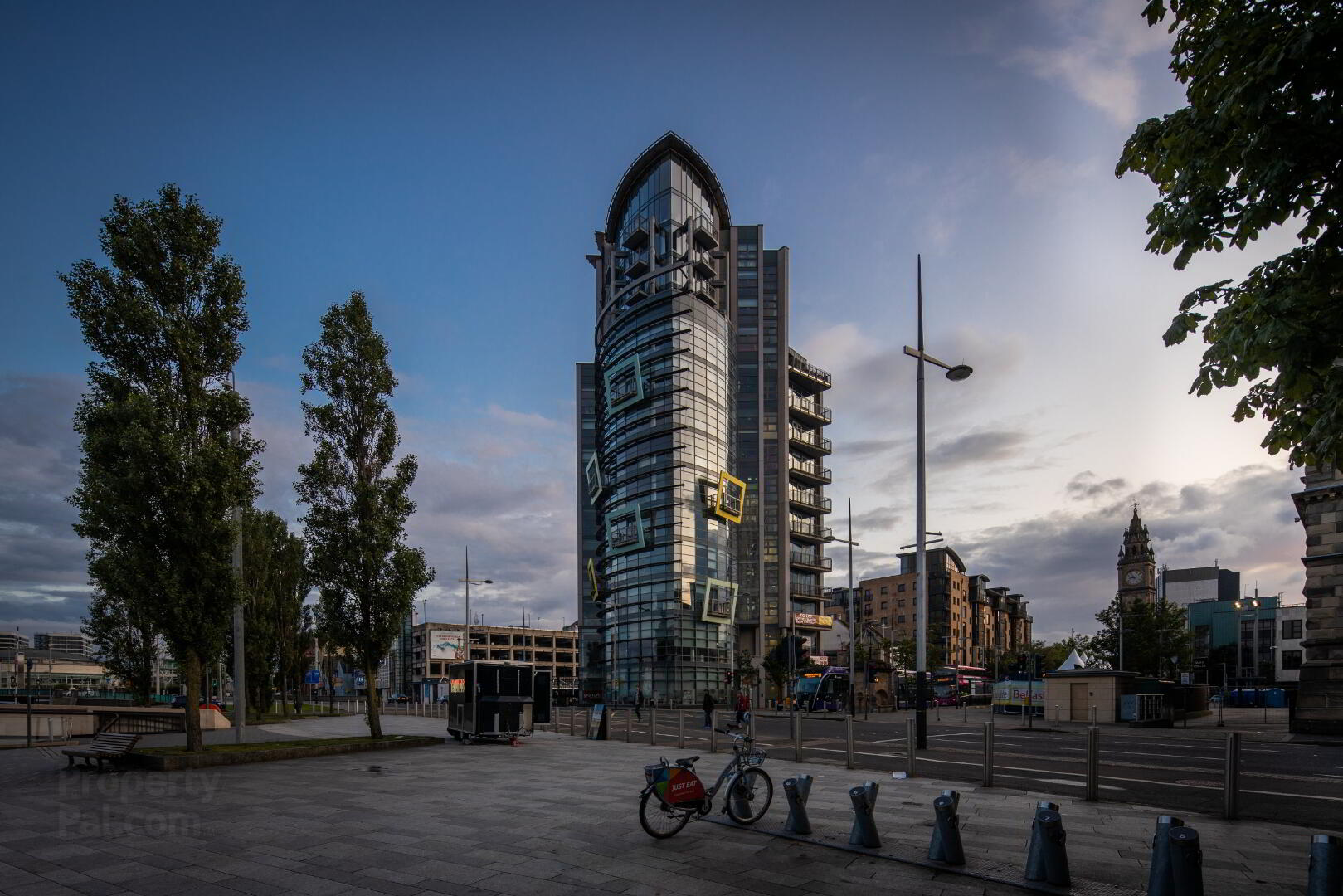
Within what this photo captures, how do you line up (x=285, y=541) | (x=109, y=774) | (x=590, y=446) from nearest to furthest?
(x=109, y=774) → (x=285, y=541) → (x=590, y=446)

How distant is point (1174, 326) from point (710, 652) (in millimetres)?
65857

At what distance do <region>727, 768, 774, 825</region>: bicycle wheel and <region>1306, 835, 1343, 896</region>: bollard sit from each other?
5031mm

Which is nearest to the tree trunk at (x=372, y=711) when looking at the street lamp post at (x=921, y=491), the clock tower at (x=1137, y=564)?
the street lamp post at (x=921, y=491)

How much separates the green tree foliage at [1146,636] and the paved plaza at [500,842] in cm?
5523

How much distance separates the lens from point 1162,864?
18.5ft

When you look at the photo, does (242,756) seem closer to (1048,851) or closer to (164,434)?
(164,434)

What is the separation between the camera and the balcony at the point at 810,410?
8469 centimetres

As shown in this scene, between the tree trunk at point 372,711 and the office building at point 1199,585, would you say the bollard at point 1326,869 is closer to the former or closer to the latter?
the tree trunk at point 372,711

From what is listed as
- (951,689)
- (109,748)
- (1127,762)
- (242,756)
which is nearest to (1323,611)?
(1127,762)

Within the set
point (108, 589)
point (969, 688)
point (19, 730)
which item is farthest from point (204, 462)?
point (969, 688)

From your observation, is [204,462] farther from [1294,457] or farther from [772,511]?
[772,511]

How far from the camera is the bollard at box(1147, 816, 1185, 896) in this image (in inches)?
219

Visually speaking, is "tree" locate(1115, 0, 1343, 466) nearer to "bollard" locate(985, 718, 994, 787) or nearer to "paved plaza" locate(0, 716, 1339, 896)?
"paved plaza" locate(0, 716, 1339, 896)

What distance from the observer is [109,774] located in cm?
1409
